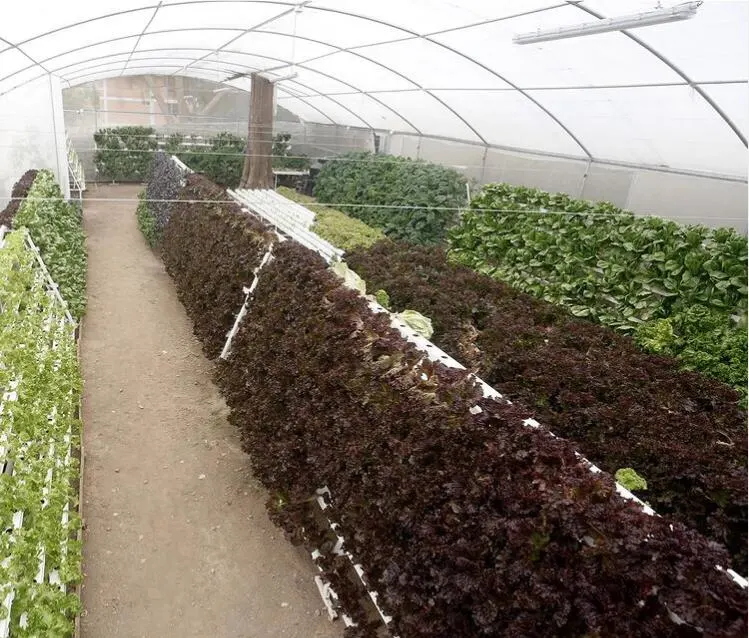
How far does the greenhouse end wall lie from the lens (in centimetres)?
786

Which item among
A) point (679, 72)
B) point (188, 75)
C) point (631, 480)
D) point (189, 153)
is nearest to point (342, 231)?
point (189, 153)

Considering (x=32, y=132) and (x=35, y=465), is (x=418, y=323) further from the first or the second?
(x=32, y=132)

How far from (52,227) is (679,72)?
26.2ft

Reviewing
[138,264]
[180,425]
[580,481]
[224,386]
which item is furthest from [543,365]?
[138,264]

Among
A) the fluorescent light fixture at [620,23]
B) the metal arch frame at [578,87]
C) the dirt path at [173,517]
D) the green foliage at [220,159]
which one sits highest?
the fluorescent light fixture at [620,23]

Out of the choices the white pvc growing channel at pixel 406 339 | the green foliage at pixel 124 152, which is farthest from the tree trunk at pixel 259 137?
the white pvc growing channel at pixel 406 339

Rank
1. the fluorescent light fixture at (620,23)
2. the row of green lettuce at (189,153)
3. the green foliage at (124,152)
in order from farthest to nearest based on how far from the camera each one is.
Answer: the row of green lettuce at (189,153)
the green foliage at (124,152)
the fluorescent light fixture at (620,23)

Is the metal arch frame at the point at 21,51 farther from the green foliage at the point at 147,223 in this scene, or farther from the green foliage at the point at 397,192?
the green foliage at the point at 397,192

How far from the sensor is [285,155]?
12016 millimetres

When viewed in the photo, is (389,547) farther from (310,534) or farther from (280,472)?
(280,472)

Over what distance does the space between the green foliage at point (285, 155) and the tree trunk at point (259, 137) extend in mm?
178

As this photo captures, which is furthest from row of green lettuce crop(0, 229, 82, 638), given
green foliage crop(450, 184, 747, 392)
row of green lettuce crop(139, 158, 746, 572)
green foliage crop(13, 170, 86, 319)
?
green foliage crop(450, 184, 747, 392)

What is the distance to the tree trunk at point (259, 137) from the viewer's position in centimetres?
1142

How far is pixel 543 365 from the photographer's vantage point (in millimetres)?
4305
